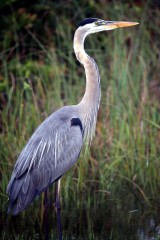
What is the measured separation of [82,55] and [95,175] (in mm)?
1344

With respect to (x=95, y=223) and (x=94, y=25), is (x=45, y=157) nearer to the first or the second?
(x=95, y=223)

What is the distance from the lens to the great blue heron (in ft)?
17.9

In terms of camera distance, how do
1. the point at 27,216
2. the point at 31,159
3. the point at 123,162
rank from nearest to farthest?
the point at 31,159 < the point at 27,216 < the point at 123,162

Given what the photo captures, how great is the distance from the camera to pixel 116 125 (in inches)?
269

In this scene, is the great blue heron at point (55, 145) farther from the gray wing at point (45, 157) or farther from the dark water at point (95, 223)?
the dark water at point (95, 223)

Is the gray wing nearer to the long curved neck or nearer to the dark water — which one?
the long curved neck

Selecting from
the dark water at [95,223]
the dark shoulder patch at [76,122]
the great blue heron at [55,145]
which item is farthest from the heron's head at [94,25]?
the dark water at [95,223]

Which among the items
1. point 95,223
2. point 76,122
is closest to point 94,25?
point 76,122

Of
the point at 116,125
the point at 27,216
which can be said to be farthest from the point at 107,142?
the point at 27,216

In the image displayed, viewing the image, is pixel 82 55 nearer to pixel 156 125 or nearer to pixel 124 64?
pixel 156 125

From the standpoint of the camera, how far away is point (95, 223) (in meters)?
5.83

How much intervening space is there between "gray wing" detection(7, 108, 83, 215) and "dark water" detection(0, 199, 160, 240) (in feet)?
1.18

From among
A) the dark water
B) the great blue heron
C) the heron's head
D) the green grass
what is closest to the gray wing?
the great blue heron

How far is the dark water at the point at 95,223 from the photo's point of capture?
18.2ft
